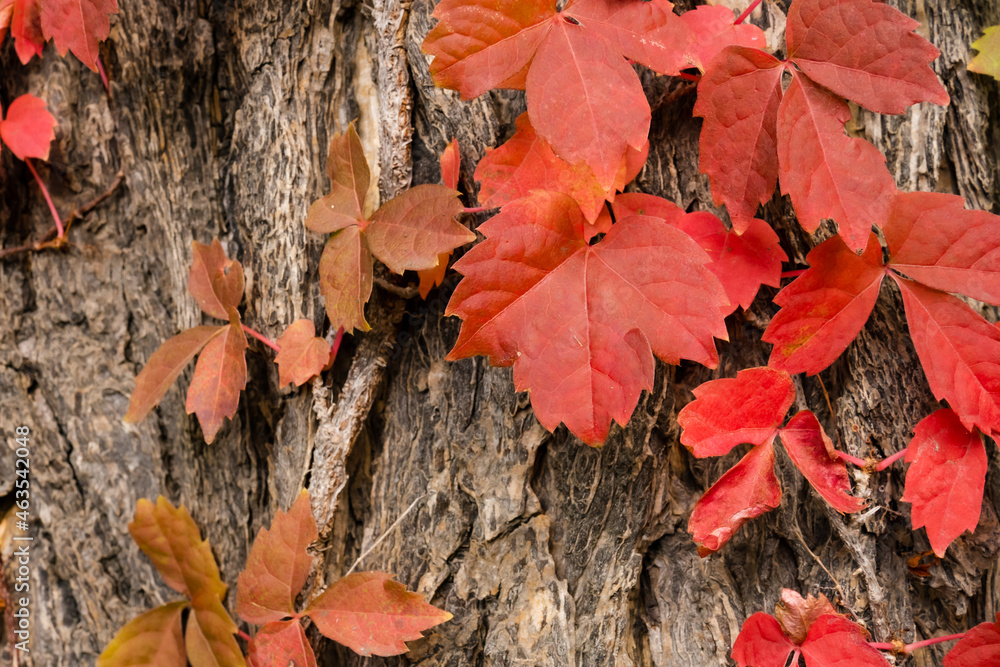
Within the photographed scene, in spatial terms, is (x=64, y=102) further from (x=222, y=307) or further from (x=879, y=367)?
(x=879, y=367)

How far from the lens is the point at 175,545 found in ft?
4.44

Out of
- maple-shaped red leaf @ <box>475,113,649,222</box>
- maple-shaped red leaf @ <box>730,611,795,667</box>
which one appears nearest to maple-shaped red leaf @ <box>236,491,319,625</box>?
maple-shaped red leaf @ <box>475,113,649,222</box>

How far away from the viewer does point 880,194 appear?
93 cm

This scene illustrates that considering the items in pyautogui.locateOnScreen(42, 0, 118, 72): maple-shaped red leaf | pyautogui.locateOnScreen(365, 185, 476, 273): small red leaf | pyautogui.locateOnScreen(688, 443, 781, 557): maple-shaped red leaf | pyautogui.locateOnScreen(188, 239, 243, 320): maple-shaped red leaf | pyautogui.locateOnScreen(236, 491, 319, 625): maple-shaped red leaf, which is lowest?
pyautogui.locateOnScreen(236, 491, 319, 625): maple-shaped red leaf

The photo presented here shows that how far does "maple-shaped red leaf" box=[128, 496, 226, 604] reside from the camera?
1341 millimetres

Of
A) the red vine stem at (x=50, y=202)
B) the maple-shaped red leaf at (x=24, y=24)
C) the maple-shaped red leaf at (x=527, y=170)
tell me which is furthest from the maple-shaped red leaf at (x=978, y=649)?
the maple-shaped red leaf at (x=24, y=24)

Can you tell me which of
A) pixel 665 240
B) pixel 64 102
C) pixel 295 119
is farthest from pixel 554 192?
pixel 64 102

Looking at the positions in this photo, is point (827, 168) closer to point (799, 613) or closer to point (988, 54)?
point (988, 54)

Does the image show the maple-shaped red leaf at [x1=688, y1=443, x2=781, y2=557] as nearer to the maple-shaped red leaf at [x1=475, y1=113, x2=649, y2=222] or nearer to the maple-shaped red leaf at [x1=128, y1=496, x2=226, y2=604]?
the maple-shaped red leaf at [x1=475, y1=113, x2=649, y2=222]

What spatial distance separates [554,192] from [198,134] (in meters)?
0.97

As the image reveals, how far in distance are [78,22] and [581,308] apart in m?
1.15

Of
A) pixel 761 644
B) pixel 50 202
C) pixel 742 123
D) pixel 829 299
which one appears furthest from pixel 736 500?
pixel 50 202

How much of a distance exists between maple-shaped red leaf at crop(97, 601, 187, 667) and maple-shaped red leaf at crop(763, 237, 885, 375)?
1415mm

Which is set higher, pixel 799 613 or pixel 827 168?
pixel 827 168
